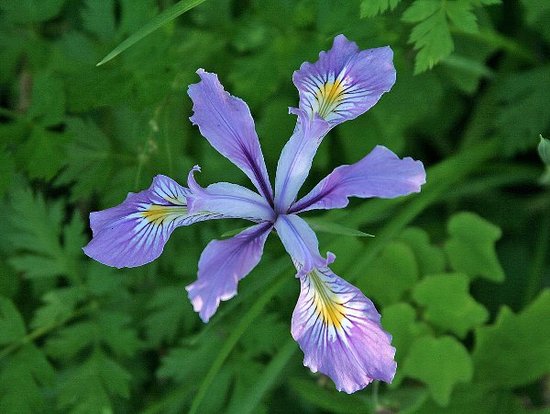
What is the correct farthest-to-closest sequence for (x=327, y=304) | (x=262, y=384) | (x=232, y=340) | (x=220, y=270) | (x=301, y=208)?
(x=262, y=384)
(x=232, y=340)
(x=301, y=208)
(x=327, y=304)
(x=220, y=270)

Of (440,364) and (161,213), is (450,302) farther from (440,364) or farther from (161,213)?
(161,213)

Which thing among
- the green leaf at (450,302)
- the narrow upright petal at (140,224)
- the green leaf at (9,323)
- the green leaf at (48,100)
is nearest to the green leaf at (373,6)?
the narrow upright petal at (140,224)

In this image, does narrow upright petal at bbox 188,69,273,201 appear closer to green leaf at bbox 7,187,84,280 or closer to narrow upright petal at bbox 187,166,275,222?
narrow upright petal at bbox 187,166,275,222

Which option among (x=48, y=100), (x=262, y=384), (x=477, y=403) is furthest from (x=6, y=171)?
(x=477, y=403)

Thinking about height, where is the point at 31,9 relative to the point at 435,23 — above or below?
above

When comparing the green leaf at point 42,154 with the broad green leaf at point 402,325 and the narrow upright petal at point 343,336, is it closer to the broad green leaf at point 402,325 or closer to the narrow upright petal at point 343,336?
the narrow upright petal at point 343,336

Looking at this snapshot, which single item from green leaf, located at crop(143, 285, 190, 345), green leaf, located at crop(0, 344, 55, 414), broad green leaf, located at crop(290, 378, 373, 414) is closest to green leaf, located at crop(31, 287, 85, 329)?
green leaf, located at crop(0, 344, 55, 414)

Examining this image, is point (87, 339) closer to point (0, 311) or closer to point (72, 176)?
point (0, 311)
